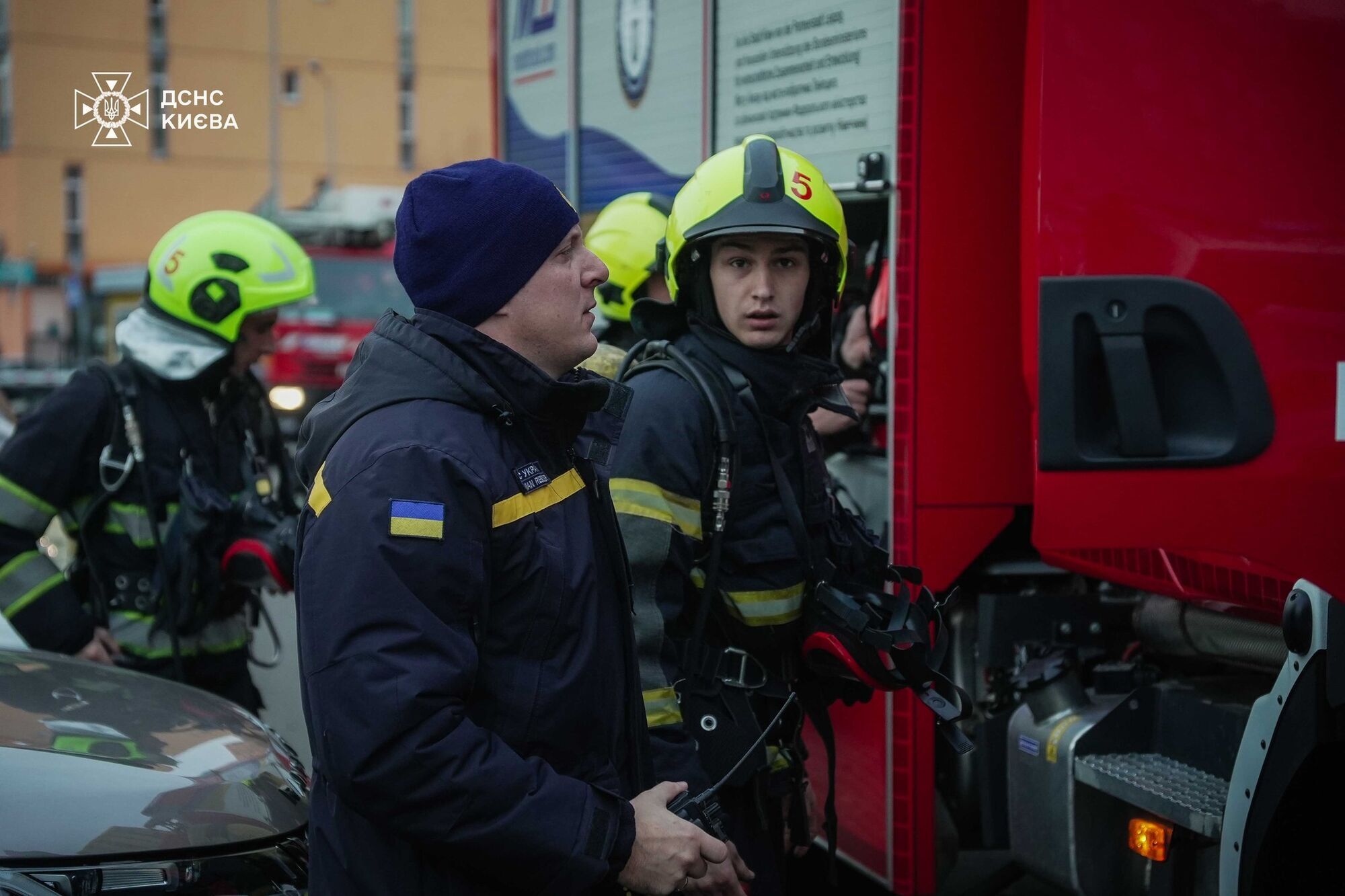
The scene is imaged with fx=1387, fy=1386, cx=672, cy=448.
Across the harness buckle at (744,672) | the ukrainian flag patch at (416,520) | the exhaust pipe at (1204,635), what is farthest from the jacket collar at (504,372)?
the exhaust pipe at (1204,635)

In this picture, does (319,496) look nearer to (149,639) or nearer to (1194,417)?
(1194,417)

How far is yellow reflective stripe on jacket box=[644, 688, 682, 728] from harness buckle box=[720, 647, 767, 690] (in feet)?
Answer: 1.10

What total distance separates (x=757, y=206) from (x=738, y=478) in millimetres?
596

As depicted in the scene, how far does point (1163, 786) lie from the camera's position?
2.84 m

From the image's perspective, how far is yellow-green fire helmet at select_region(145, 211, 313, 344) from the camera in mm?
3869

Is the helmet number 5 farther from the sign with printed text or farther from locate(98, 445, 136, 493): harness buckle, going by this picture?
locate(98, 445, 136, 493): harness buckle

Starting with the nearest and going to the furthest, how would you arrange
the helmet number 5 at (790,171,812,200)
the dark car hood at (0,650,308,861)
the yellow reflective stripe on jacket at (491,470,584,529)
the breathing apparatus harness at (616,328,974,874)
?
the yellow reflective stripe on jacket at (491,470,584,529) → the dark car hood at (0,650,308,861) → the breathing apparatus harness at (616,328,974,874) → the helmet number 5 at (790,171,812,200)

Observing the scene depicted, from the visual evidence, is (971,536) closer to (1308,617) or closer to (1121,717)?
(1121,717)

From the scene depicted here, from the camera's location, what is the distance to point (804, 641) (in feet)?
9.17

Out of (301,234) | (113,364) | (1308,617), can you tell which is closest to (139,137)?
(301,234)

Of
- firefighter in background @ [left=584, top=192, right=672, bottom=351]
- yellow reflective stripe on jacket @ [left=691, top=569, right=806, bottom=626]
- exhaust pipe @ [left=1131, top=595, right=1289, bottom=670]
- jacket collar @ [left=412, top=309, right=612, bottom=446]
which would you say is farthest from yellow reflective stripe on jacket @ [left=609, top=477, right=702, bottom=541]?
firefighter in background @ [left=584, top=192, right=672, bottom=351]

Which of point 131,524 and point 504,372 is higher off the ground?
point 504,372

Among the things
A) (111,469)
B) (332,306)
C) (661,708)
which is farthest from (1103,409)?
(332,306)

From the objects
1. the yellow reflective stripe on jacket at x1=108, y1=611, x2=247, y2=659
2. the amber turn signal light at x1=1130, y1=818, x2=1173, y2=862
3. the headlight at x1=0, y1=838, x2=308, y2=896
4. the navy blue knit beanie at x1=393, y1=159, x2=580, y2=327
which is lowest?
the amber turn signal light at x1=1130, y1=818, x2=1173, y2=862
